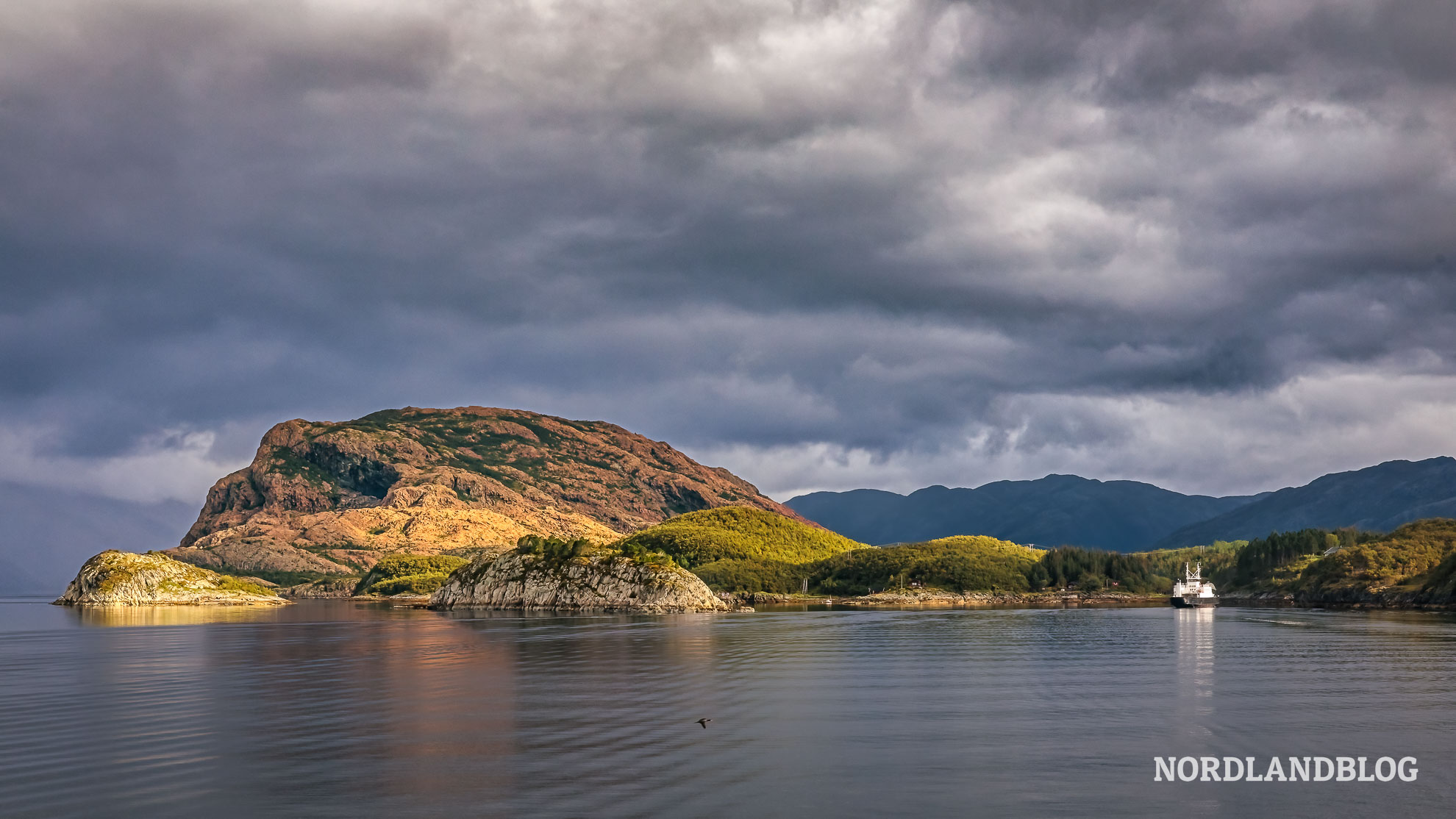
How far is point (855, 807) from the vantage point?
34906 mm

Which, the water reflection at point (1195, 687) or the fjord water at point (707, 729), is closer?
the fjord water at point (707, 729)

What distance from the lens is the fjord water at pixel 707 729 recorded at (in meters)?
36.1

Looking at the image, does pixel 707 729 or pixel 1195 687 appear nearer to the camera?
pixel 707 729

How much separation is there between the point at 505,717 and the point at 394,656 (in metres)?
50.6

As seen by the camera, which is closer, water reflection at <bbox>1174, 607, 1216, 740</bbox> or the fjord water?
the fjord water

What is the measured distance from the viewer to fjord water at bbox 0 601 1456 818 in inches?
1421

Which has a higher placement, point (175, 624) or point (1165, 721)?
point (1165, 721)

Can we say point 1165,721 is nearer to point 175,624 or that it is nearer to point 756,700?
point 756,700

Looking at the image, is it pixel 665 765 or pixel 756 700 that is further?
pixel 756 700

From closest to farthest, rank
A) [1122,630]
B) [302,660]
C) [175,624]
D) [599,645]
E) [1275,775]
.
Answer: [1275,775]
[302,660]
[599,645]
[1122,630]
[175,624]

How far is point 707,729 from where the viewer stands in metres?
52.2

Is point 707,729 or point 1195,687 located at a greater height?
point 707,729

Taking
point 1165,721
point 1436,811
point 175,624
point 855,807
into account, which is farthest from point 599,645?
point 175,624

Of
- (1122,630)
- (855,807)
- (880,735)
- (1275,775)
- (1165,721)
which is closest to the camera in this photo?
(855,807)
